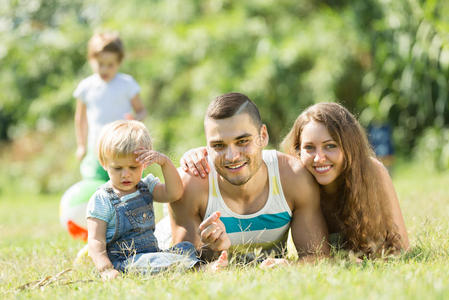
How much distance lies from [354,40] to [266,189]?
7537 millimetres

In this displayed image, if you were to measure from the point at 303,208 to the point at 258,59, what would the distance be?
24.8ft

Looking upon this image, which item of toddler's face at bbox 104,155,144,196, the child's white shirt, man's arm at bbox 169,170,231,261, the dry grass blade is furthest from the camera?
the child's white shirt

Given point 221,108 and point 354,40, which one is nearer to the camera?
point 221,108

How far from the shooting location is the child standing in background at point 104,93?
609 cm

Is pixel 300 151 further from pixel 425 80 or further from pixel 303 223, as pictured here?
pixel 425 80

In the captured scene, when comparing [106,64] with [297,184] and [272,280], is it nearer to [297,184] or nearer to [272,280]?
[297,184]

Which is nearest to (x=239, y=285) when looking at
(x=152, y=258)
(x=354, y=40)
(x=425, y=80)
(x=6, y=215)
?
(x=152, y=258)

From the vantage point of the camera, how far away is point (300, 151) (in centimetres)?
382

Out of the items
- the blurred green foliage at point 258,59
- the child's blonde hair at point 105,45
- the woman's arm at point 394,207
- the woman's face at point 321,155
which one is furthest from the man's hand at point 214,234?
the blurred green foliage at point 258,59

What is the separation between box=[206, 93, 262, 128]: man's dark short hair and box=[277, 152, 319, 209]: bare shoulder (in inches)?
15.4

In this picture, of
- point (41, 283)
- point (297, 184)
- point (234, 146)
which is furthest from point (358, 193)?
point (41, 283)

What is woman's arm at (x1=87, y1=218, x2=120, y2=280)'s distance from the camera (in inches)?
124

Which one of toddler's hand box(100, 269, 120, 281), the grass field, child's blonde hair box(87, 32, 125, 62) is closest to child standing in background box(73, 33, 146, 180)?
child's blonde hair box(87, 32, 125, 62)

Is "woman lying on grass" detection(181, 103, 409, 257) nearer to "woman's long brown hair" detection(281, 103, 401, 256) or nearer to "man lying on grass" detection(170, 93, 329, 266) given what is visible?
"woman's long brown hair" detection(281, 103, 401, 256)
